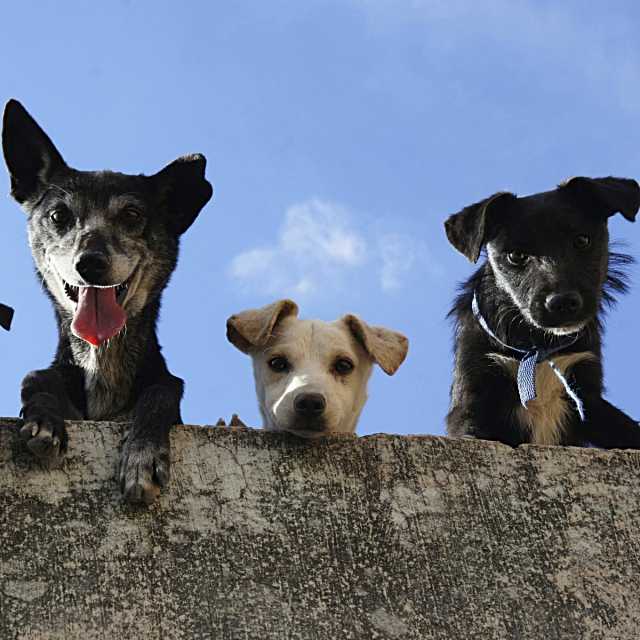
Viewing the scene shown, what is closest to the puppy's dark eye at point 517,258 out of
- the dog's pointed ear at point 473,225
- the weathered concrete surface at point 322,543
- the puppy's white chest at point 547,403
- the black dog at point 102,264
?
the dog's pointed ear at point 473,225

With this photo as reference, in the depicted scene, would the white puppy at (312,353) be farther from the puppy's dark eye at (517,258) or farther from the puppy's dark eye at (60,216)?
the puppy's dark eye at (60,216)

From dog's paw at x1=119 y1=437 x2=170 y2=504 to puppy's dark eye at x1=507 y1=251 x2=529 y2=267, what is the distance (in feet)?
7.39

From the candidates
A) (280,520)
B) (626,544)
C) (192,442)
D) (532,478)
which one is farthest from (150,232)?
(626,544)

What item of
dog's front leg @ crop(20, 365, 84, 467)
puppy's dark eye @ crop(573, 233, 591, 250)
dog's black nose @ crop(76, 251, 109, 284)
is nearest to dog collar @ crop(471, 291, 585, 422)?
puppy's dark eye @ crop(573, 233, 591, 250)

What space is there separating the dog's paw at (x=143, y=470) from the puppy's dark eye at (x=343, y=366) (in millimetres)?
1425

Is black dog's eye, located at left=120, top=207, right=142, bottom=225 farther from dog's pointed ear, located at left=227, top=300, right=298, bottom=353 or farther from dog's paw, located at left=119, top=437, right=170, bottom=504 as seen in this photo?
dog's paw, located at left=119, top=437, right=170, bottom=504

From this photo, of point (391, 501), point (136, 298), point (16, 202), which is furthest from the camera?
point (16, 202)

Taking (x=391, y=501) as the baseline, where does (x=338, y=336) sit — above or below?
above

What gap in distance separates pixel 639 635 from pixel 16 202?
12.7 ft

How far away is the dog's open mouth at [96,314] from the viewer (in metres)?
4.71

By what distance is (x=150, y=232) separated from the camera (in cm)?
532

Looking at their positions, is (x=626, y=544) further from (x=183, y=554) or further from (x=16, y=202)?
(x=16, y=202)

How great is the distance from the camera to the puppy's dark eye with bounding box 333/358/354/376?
5172 millimetres

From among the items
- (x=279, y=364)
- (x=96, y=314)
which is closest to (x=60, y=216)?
(x=96, y=314)
